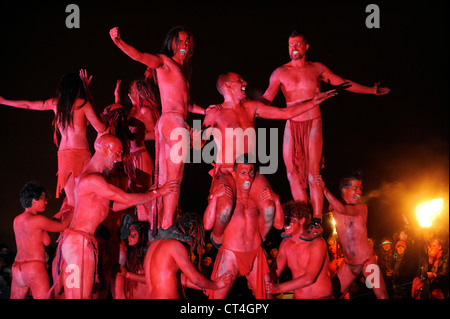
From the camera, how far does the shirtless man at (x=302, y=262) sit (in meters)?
6.36

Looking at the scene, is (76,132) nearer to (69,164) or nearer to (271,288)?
(69,164)

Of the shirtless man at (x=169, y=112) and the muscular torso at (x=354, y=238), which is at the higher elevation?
the shirtless man at (x=169, y=112)

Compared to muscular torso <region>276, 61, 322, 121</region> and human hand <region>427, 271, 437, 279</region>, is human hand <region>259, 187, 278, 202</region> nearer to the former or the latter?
muscular torso <region>276, 61, 322, 121</region>

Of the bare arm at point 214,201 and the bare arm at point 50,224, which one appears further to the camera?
the bare arm at point 50,224

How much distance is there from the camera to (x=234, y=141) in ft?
21.7

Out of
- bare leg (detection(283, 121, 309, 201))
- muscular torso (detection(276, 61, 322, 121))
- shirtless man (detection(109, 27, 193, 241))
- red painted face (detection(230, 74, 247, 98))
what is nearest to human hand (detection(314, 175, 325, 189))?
bare leg (detection(283, 121, 309, 201))

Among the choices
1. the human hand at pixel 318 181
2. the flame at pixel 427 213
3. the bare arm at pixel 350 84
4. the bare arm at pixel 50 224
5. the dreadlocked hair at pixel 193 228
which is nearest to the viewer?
the dreadlocked hair at pixel 193 228

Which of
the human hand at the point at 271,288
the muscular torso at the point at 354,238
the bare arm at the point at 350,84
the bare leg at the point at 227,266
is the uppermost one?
the bare arm at the point at 350,84

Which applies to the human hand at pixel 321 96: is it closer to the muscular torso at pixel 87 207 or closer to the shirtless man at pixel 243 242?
the shirtless man at pixel 243 242

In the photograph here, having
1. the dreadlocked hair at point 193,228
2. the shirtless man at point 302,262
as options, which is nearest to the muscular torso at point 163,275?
the dreadlocked hair at point 193,228

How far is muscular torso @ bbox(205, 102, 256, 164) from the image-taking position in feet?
21.7

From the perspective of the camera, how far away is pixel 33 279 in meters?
6.55

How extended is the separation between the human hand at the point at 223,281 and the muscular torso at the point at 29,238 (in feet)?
6.66

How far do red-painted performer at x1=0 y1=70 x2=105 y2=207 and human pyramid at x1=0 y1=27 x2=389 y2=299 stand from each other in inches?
0.5
